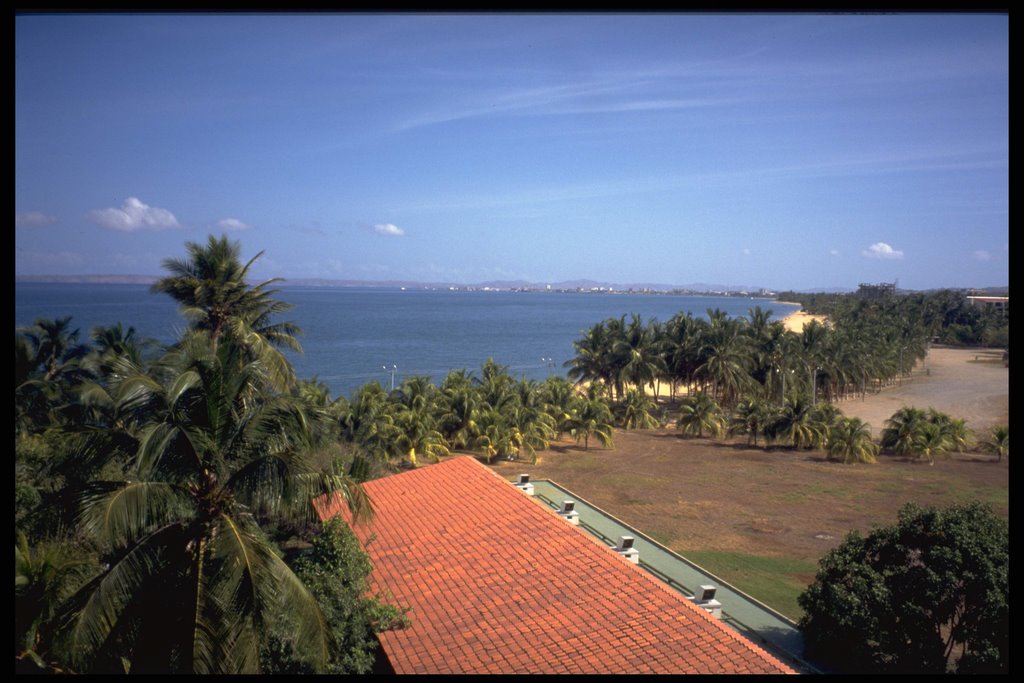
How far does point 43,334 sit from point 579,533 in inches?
679

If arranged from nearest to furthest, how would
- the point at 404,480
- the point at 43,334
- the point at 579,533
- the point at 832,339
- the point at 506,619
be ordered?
the point at 506,619 → the point at 579,533 → the point at 404,480 → the point at 43,334 → the point at 832,339

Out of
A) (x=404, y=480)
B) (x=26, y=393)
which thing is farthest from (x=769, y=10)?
(x=26, y=393)

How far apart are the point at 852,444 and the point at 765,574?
50.3ft

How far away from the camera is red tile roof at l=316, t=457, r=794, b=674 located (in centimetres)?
748

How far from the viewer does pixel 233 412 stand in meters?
6.19

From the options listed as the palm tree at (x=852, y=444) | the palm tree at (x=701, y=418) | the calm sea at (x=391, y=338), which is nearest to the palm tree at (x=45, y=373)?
the calm sea at (x=391, y=338)

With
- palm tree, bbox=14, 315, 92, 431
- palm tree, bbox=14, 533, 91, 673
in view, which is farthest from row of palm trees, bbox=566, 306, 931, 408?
palm tree, bbox=14, 533, 91, 673

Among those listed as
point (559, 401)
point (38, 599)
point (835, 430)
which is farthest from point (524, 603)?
point (835, 430)

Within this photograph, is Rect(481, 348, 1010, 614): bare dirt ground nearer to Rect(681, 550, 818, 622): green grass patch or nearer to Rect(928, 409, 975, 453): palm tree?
Rect(681, 550, 818, 622): green grass patch

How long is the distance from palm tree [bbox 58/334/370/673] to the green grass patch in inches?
371

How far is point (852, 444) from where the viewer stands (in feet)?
89.8

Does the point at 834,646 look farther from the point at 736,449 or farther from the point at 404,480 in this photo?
the point at 736,449

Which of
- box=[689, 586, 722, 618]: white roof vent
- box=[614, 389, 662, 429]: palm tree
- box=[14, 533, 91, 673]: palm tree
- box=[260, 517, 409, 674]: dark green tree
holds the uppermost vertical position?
box=[14, 533, 91, 673]: palm tree
